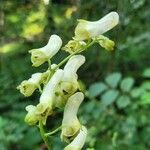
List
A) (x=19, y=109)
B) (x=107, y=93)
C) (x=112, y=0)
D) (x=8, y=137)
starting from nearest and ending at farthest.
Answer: (x=112, y=0)
(x=8, y=137)
(x=107, y=93)
(x=19, y=109)

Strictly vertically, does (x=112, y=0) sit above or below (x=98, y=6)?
above

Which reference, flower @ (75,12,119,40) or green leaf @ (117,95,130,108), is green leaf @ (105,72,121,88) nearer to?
green leaf @ (117,95,130,108)

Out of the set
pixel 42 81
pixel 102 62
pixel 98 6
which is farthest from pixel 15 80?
pixel 42 81

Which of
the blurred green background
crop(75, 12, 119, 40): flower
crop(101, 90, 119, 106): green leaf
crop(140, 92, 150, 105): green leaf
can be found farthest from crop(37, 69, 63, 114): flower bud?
crop(101, 90, 119, 106): green leaf

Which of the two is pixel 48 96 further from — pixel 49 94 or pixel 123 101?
pixel 123 101

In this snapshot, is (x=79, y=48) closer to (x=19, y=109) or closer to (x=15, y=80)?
(x=15, y=80)

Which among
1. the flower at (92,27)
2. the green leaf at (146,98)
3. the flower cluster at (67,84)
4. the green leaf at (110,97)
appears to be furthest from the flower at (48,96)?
the green leaf at (110,97)
